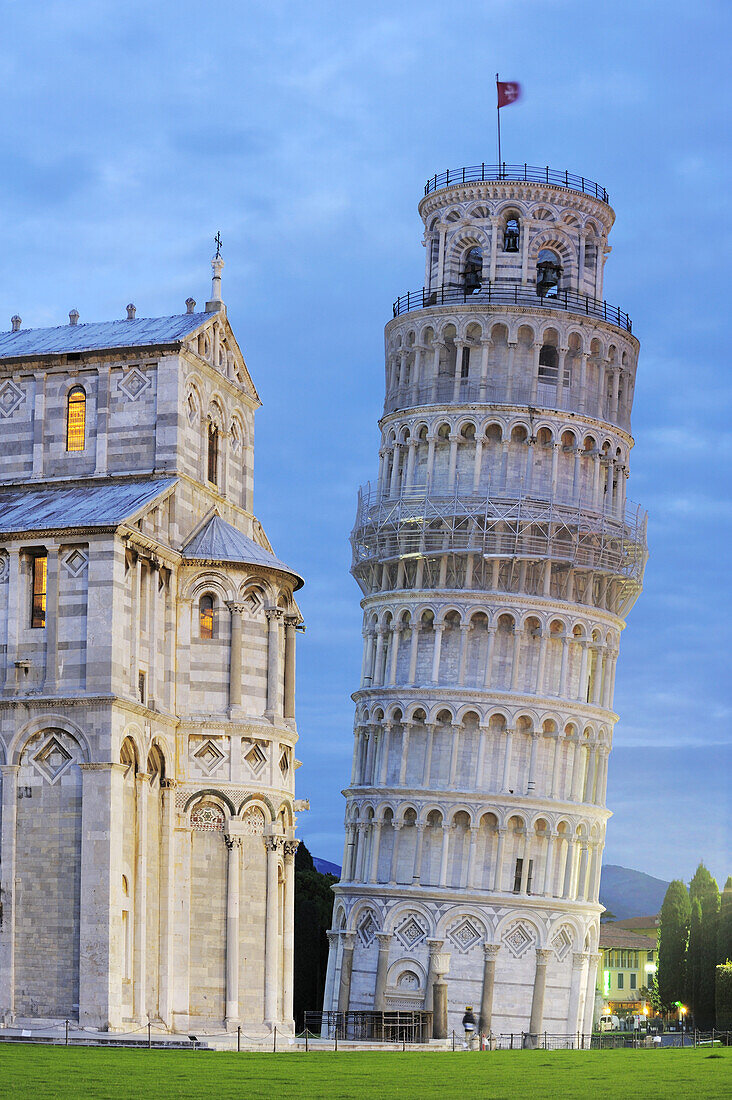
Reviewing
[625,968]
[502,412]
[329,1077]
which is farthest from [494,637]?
[625,968]

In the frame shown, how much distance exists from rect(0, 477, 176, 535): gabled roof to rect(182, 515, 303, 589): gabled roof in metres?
2.23

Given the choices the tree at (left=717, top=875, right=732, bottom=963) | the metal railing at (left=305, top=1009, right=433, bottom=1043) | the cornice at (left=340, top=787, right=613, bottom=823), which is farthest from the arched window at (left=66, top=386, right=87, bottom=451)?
the tree at (left=717, top=875, right=732, bottom=963)

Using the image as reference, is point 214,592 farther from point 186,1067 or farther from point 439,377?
point 439,377

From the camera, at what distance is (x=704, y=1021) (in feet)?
401

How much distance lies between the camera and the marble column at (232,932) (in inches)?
2323

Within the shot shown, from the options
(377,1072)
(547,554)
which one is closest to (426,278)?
(547,554)

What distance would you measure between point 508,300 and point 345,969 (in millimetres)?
36480

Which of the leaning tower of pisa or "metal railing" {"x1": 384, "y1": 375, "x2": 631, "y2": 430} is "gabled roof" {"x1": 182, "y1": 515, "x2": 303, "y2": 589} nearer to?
the leaning tower of pisa

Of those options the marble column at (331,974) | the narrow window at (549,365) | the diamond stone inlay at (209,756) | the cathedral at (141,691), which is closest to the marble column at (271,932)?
the cathedral at (141,691)

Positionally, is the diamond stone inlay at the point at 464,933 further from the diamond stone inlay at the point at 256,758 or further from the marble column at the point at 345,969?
the diamond stone inlay at the point at 256,758

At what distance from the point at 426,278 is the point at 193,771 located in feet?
174

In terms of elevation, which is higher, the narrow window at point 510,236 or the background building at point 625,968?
the narrow window at point 510,236

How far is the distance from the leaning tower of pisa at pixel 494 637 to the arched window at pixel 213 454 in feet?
109

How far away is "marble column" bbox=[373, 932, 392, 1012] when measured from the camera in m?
95.4
